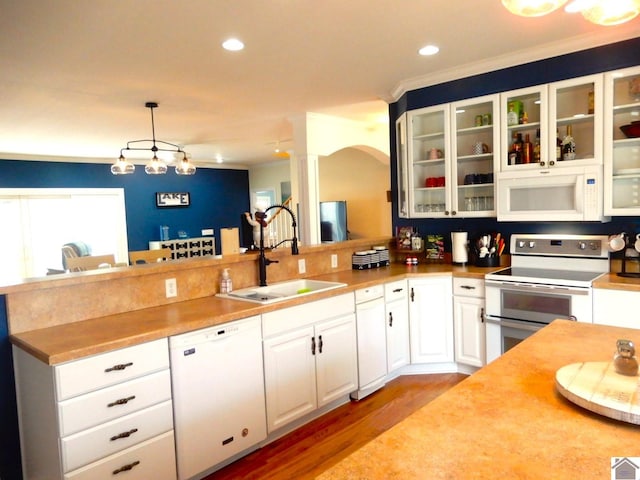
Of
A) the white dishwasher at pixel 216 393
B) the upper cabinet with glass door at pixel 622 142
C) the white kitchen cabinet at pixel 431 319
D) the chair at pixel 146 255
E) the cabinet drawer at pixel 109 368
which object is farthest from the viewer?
the chair at pixel 146 255

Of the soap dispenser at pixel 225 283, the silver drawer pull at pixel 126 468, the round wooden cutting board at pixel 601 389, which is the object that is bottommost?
the silver drawer pull at pixel 126 468

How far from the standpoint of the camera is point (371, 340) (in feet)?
10.7

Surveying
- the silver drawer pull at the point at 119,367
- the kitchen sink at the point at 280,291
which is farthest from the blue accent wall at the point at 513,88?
the silver drawer pull at the point at 119,367

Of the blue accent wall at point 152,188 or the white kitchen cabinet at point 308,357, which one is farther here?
the blue accent wall at point 152,188

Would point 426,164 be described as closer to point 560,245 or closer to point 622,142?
point 560,245

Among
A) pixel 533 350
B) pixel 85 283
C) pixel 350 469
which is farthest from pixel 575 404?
pixel 85 283

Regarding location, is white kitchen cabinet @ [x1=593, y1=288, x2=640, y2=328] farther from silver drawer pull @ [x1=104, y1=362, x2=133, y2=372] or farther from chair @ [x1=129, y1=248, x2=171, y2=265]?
chair @ [x1=129, y1=248, x2=171, y2=265]

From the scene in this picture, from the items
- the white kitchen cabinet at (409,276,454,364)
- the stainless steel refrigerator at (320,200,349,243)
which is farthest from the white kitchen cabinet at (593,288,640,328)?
the stainless steel refrigerator at (320,200,349,243)

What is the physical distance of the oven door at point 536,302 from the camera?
9.39ft

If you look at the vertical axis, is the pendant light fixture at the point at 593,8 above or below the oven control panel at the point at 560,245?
above

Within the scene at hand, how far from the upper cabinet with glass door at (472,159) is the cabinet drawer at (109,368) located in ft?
8.98

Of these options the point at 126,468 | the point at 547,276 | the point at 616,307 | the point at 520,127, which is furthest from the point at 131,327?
the point at 520,127

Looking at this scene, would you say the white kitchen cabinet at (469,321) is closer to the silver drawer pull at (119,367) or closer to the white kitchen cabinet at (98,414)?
the white kitchen cabinet at (98,414)

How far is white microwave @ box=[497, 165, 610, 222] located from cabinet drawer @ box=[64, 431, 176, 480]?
284cm
